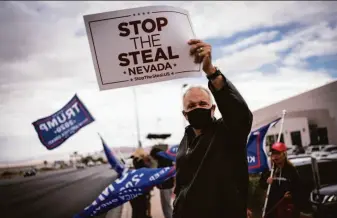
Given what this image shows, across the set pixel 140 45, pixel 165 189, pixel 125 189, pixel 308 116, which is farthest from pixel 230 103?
pixel 308 116

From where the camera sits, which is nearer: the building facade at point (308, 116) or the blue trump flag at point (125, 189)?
the blue trump flag at point (125, 189)

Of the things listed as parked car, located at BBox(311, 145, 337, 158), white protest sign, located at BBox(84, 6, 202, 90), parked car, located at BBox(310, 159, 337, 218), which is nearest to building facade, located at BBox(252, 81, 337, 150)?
parked car, located at BBox(311, 145, 337, 158)

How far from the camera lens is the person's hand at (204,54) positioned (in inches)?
68.9

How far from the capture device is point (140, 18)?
7.81 feet

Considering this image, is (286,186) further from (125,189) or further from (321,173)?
(125,189)

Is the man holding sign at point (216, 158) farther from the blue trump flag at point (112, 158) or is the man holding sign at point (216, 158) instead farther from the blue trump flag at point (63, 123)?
the blue trump flag at point (112, 158)


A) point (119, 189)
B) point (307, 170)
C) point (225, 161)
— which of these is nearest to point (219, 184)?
point (225, 161)

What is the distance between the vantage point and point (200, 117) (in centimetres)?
197

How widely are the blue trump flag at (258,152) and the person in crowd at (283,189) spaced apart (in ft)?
3.87

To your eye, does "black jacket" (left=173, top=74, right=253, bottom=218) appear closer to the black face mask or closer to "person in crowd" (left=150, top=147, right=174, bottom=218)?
the black face mask

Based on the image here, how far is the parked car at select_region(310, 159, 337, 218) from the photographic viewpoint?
476cm

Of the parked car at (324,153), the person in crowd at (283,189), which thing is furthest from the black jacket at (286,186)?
the parked car at (324,153)

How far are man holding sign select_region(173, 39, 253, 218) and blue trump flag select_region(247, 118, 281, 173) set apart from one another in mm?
3733

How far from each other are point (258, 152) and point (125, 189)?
93.1 inches
